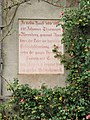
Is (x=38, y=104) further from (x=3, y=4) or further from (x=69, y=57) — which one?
(x=3, y=4)

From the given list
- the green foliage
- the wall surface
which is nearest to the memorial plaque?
the wall surface

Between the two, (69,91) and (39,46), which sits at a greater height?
(39,46)

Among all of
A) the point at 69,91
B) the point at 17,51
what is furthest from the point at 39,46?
the point at 69,91

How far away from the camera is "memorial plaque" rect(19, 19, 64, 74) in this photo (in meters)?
6.43

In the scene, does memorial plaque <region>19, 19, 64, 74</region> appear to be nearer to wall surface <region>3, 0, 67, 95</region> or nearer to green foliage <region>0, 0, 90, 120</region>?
wall surface <region>3, 0, 67, 95</region>

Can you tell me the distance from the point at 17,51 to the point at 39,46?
1.36ft

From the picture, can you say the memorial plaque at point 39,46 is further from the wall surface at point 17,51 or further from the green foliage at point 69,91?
the green foliage at point 69,91

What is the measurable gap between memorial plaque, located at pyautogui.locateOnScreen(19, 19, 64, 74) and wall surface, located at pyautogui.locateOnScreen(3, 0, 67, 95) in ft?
0.24

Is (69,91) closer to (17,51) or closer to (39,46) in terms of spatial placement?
(39,46)

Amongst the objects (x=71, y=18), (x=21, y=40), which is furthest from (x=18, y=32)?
(x=71, y=18)

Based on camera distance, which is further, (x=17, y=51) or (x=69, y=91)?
(x=17, y=51)

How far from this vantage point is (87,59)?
20.3ft

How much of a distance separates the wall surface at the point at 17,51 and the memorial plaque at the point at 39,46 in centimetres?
7

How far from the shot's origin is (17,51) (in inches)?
254
